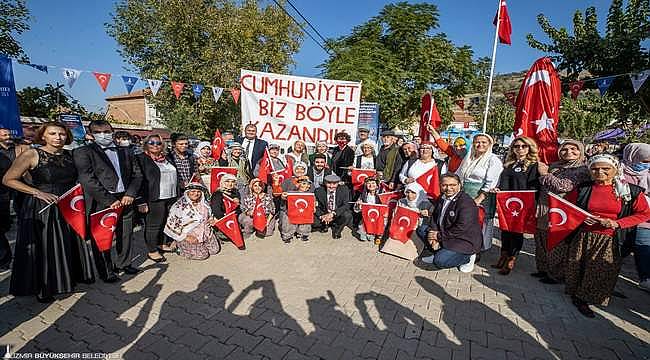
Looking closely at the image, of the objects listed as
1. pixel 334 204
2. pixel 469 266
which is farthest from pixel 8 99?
pixel 469 266

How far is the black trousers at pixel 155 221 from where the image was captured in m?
4.38

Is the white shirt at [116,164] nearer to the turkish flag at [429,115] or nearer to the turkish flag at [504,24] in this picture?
the turkish flag at [429,115]

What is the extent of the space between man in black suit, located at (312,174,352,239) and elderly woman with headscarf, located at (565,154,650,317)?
340cm

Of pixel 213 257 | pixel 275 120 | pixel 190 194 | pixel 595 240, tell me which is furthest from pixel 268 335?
pixel 275 120

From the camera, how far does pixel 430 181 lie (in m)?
5.07

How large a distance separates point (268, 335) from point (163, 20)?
1990 cm

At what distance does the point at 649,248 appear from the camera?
356 centimetres

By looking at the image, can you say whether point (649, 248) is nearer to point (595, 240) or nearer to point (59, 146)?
point (595, 240)

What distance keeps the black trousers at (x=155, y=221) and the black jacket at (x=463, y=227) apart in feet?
13.3

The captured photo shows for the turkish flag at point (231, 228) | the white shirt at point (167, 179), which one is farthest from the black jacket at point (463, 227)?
the white shirt at point (167, 179)

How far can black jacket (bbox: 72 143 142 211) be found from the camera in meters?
3.41

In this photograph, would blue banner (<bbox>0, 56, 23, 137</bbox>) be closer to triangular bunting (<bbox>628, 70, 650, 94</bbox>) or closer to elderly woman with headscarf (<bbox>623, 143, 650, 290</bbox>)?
elderly woman with headscarf (<bbox>623, 143, 650, 290</bbox>)

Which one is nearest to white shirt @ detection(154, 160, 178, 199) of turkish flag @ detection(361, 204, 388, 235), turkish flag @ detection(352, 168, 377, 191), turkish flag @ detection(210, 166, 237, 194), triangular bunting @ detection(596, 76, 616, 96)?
turkish flag @ detection(210, 166, 237, 194)

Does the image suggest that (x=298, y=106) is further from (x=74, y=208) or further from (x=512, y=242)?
(x=512, y=242)
